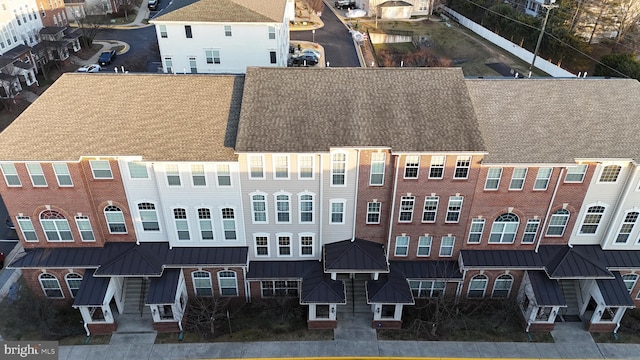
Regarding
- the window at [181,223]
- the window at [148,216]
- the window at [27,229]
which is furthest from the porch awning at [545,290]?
the window at [27,229]

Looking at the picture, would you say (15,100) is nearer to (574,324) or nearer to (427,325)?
(427,325)

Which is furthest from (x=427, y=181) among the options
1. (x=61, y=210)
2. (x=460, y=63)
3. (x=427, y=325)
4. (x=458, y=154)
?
(x=460, y=63)

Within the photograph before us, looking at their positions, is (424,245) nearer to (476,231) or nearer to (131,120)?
(476,231)

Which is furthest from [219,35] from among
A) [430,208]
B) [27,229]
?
[430,208]

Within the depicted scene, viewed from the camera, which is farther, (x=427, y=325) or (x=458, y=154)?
(x=427, y=325)

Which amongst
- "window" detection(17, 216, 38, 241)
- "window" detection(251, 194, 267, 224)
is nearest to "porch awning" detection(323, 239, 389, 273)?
"window" detection(251, 194, 267, 224)

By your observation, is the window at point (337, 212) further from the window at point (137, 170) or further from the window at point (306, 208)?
the window at point (137, 170)
